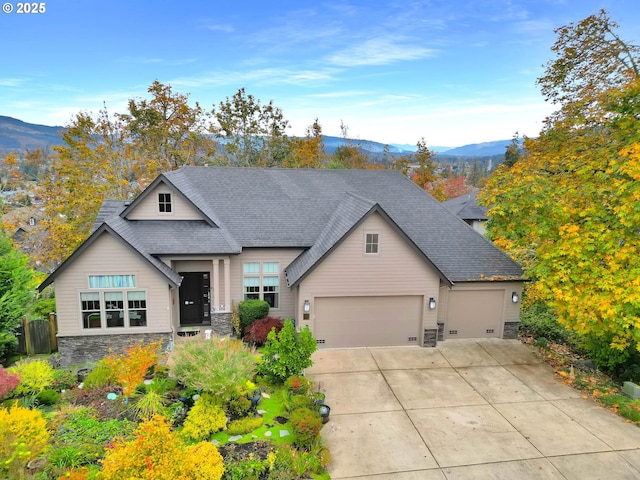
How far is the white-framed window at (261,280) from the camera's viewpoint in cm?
1584

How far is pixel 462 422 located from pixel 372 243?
251 inches

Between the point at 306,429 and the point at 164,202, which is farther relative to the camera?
the point at 164,202

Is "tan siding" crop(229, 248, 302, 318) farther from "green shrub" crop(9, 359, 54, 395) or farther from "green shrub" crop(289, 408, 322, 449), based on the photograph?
"green shrub" crop(289, 408, 322, 449)

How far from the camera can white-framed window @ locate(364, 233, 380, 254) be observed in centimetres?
1366

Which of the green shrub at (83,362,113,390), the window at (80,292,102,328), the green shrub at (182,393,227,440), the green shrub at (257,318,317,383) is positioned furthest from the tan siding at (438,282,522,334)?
the window at (80,292,102,328)

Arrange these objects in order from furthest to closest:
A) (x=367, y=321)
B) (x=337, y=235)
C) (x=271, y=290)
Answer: (x=271, y=290) → (x=367, y=321) → (x=337, y=235)

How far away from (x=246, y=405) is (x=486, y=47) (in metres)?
24.0

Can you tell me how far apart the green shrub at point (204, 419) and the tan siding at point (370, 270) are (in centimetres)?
523

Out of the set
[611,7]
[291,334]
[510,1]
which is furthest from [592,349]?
[510,1]

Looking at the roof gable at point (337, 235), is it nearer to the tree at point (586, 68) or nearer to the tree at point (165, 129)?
the tree at point (586, 68)

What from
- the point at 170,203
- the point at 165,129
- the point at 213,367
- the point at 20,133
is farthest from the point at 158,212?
the point at 20,133

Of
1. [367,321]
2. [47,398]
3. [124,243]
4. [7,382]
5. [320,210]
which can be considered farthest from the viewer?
[320,210]

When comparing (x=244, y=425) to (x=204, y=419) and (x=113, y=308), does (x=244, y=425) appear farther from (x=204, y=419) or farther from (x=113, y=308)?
(x=113, y=308)

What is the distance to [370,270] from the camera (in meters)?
13.9
